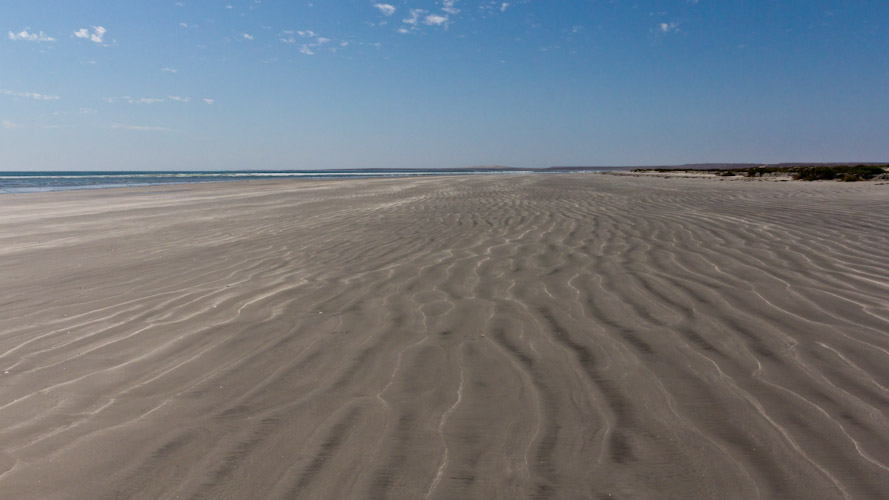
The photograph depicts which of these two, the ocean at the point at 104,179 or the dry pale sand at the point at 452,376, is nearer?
the dry pale sand at the point at 452,376

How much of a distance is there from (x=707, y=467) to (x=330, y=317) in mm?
2682

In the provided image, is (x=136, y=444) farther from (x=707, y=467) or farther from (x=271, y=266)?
(x=271, y=266)

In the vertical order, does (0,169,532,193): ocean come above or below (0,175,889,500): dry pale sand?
below

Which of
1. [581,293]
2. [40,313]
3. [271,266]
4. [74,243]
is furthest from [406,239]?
[74,243]

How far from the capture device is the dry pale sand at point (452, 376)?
190 centimetres

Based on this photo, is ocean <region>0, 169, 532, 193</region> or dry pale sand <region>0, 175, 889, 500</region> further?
ocean <region>0, 169, 532, 193</region>

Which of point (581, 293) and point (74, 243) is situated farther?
point (74, 243)

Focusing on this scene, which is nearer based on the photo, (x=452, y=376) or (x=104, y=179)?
(x=452, y=376)

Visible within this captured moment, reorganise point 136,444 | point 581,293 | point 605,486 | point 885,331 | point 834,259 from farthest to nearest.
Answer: point 834,259 < point 581,293 < point 885,331 < point 136,444 < point 605,486

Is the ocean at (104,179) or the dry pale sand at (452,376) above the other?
the dry pale sand at (452,376)

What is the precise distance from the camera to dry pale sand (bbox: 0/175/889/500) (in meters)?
1.90

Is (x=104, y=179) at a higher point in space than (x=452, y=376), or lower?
lower

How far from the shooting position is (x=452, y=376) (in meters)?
2.77

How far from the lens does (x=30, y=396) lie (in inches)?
103
